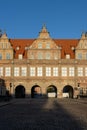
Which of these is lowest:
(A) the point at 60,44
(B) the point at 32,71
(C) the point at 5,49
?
(B) the point at 32,71

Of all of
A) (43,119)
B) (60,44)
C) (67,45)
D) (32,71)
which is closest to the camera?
(43,119)

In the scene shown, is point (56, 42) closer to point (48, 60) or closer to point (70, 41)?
point (70, 41)

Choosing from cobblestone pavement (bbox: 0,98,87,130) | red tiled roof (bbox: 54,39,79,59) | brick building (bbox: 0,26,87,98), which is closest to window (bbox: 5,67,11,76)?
brick building (bbox: 0,26,87,98)

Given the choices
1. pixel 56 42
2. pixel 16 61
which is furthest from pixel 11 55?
pixel 56 42

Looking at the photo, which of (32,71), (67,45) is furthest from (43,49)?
(67,45)

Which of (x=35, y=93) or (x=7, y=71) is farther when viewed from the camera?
(x=35, y=93)

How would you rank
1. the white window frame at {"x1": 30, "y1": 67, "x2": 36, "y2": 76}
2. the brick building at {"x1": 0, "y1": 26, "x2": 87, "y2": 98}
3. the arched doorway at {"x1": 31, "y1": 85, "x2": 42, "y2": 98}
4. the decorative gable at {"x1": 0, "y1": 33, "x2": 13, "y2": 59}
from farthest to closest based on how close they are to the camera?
the arched doorway at {"x1": 31, "y1": 85, "x2": 42, "y2": 98}, the decorative gable at {"x1": 0, "y1": 33, "x2": 13, "y2": 59}, the white window frame at {"x1": 30, "y1": 67, "x2": 36, "y2": 76}, the brick building at {"x1": 0, "y1": 26, "x2": 87, "y2": 98}

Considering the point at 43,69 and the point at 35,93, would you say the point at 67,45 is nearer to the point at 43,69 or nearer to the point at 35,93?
the point at 43,69

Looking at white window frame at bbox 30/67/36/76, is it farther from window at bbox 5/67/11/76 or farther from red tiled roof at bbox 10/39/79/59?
window at bbox 5/67/11/76

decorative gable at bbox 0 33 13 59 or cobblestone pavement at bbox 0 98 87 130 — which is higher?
decorative gable at bbox 0 33 13 59

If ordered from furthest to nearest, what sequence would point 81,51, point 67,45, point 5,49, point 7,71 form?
1. point 67,45
2. point 81,51
3. point 5,49
4. point 7,71

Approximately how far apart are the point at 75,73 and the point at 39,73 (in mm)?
7616

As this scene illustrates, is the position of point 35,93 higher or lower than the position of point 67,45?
lower

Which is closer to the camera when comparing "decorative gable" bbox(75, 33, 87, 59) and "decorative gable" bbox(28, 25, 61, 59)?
"decorative gable" bbox(28, 25, 61, 59)
